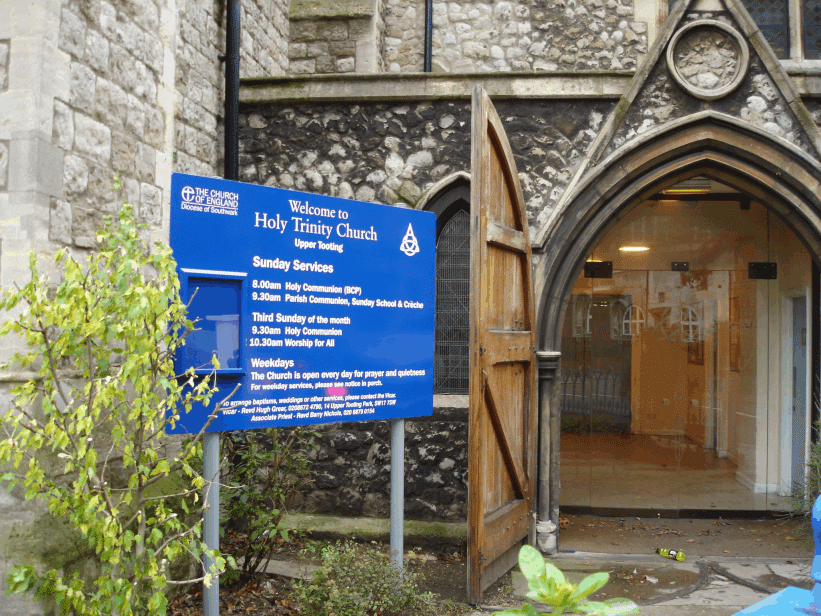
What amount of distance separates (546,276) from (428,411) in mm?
1857

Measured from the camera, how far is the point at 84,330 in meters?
2.08

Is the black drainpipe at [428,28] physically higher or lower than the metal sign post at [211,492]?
higher

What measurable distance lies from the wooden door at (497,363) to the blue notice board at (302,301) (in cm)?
37

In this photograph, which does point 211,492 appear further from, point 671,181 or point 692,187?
point 692,187

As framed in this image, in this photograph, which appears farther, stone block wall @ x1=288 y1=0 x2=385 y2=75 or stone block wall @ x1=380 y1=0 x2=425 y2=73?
stone block wall @ x1=380 y1=0 x2=425 y2=73

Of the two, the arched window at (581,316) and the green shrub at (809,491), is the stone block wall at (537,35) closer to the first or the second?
the arched window at (581,316)

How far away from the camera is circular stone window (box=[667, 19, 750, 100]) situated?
4762 mm

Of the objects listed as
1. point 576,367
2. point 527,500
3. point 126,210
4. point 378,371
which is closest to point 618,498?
point 576,367

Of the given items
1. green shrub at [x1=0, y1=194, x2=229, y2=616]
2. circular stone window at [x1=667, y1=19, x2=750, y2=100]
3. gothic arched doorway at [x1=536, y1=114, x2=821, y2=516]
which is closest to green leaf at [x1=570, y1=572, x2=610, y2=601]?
green shrub at [x1=0, y1=194, x2=229, y2=616]

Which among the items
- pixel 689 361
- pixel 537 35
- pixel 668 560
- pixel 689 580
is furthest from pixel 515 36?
pixel 689 580

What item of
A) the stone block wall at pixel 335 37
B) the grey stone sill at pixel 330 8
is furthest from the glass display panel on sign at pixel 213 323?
the grey stone sill at pixel 330 8

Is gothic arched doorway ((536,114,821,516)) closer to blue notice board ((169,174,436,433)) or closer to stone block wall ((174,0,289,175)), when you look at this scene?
blue notice board ((169,174,436,433))

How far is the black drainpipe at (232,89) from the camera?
16.4 ft

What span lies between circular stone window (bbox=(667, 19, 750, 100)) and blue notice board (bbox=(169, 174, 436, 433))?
257 centimetres
